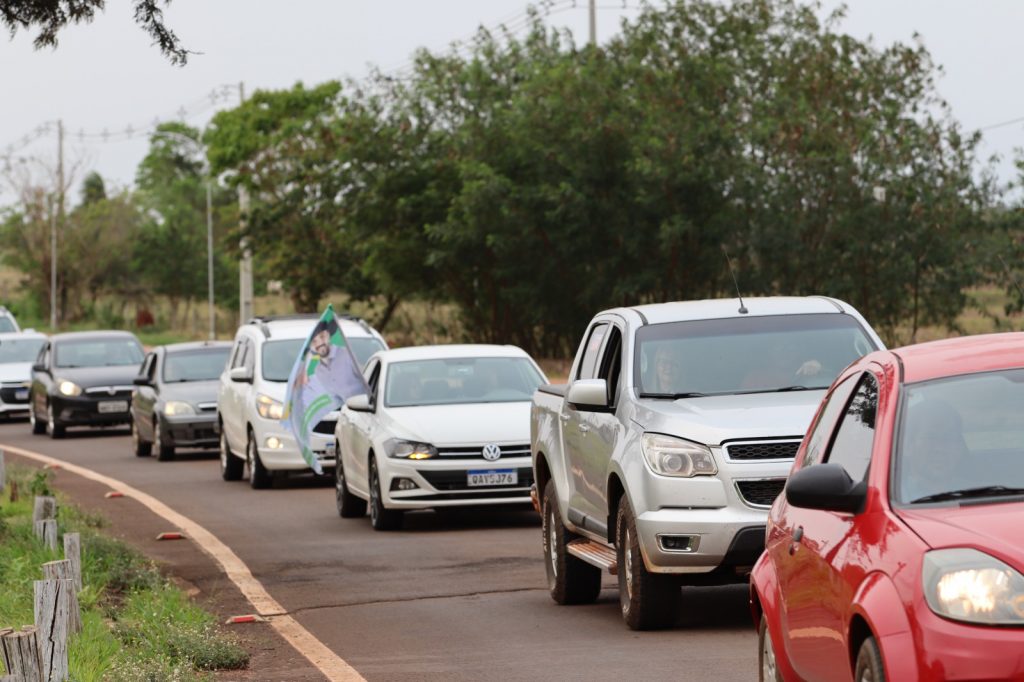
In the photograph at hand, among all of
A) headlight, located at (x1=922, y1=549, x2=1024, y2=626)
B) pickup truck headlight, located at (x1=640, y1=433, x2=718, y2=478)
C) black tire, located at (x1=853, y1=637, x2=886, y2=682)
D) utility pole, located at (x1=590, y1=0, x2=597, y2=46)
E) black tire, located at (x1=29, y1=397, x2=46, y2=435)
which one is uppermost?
utility pole, located at (x1=590, y1=0, x2=597, y2=46)

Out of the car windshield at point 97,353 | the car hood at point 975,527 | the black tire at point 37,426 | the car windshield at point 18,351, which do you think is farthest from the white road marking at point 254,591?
the car windshield at point 18,351

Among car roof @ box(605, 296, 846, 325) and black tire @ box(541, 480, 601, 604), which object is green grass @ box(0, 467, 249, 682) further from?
car roof @ box(605, 296, 846, 325)

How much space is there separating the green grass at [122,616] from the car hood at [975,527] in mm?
4371

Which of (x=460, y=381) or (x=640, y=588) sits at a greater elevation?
(x=460, y=381)

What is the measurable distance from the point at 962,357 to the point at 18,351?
3523 cm

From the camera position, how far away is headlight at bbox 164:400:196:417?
26.9 m

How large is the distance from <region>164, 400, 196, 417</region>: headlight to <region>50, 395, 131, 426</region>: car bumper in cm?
659

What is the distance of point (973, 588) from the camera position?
520 cm

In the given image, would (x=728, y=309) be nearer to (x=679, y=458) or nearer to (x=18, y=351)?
(x=679, y=458)

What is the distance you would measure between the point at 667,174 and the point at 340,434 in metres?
22.5

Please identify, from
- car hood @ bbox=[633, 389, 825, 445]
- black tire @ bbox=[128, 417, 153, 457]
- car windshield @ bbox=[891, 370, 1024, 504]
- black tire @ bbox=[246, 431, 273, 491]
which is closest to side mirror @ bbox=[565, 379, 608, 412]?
car hood @ bbox=[633, 389, 825, 445]

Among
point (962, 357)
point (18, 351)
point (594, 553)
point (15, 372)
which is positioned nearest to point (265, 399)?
point (594, 553)

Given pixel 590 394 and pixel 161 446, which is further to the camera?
pixel 161 446

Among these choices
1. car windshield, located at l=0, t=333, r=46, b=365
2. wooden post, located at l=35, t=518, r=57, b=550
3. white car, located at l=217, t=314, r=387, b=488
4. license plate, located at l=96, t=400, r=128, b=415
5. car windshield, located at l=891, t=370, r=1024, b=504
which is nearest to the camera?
car windshield, located at l=891, t=370, r=1024, b=504
